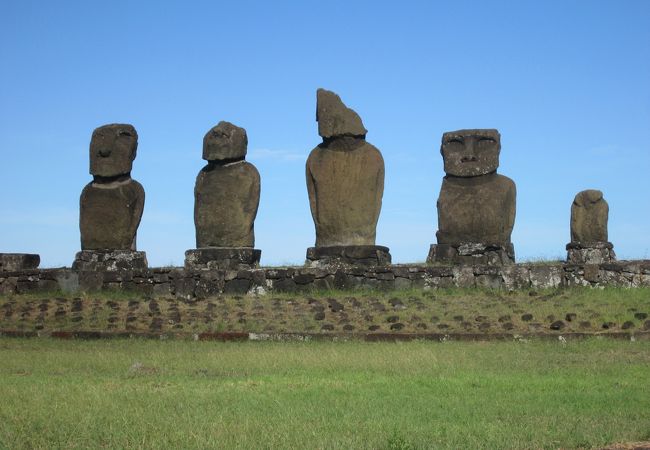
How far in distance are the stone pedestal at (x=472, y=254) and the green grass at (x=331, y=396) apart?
244 inches

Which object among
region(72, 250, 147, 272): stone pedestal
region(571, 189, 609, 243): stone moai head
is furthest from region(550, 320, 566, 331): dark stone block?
region(571, 189, 609, 243): stone moai head

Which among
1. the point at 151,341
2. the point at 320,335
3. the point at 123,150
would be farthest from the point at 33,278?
the point at 320,335

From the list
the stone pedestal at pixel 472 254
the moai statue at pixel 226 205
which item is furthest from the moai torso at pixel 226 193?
the stone pedestal at pixel 472 254

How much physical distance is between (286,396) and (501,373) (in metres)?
2.70

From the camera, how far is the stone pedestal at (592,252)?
80.2 ft

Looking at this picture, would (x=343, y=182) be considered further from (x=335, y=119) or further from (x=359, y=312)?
(x=359, y=312)

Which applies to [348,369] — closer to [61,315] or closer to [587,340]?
[587,340]

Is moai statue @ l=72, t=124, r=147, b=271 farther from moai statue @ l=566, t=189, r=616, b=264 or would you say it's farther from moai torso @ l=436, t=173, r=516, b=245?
moai statue @ l=566, t=189, r=616, b=264

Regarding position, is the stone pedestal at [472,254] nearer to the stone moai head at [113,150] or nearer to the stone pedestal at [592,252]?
the stone pedestal at [592,252]

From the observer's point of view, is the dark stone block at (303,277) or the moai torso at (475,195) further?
the moai torso at (475,195)

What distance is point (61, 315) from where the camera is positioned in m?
17.2

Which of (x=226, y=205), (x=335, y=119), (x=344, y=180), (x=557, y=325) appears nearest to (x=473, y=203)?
(x=344, y=180)

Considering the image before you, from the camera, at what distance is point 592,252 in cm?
2459

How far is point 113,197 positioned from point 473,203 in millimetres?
7086
